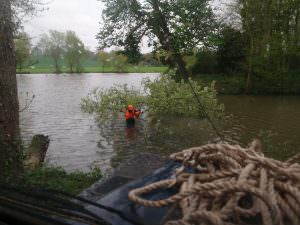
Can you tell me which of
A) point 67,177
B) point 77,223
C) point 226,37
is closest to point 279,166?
point 77,223

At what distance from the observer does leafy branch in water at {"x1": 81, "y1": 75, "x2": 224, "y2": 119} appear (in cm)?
1573

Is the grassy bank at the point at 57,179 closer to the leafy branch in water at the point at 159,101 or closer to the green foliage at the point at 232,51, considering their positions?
the leafy branch in water at the point at 159,101

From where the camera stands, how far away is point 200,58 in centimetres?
3606

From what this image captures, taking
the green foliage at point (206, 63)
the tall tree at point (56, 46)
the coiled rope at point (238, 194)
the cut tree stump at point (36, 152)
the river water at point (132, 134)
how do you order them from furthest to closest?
the tall tree at point (56, 46) → the green foliage at point (206, 63) → the river water at point (132, 134) → the cut tree stump at point (36, 152) → the coiled rope at point (238, 194)

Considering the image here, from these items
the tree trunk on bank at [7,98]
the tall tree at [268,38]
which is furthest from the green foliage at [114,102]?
the tall tree at [268,38]

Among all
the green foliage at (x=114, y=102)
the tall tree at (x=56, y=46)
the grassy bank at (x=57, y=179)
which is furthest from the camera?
the tall tree at (x=56, y=46)

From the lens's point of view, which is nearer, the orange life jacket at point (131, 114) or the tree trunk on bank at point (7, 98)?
the tree trunk on bank at point (7, 98)

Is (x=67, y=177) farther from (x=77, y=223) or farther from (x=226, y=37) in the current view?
(x=226, y=37)

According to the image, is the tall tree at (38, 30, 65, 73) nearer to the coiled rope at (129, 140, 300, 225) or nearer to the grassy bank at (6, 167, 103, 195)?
the grassy bank at (6, 167, 103, 195)

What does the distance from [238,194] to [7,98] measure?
5.23 meters

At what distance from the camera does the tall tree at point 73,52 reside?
3558 inches

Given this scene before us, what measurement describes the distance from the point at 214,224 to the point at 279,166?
0.58m

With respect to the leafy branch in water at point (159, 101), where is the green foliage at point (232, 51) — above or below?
above

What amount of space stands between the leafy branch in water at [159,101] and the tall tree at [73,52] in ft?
251
